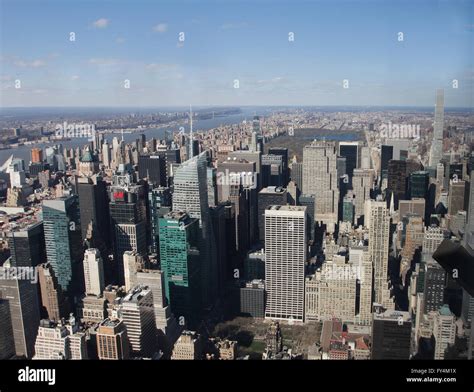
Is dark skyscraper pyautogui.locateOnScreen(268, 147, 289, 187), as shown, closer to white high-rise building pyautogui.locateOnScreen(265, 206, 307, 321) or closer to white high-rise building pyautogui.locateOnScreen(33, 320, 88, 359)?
white high-rise building pyautogui.locateOnScreen(265, 206, 307, 321)

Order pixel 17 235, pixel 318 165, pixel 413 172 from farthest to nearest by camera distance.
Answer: pixel 318 165, pixel 413 172, pixel 17 235

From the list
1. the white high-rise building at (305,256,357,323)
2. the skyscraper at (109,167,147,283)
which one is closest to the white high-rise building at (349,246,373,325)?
the white high-rise building at (305,256,357,323)

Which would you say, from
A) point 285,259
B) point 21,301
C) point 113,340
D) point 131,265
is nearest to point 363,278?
point 285,259

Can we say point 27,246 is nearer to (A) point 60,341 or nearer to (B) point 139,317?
(B) point 139,317

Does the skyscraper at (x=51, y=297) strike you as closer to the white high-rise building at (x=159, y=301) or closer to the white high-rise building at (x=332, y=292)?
the white high-rise building at (x=159, y=301)

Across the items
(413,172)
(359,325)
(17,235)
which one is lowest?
(359,325)
